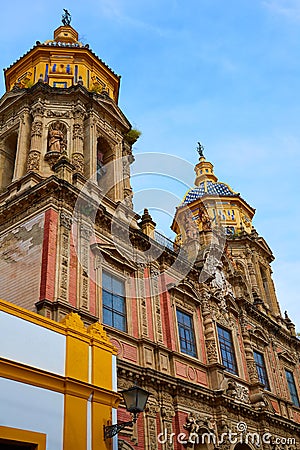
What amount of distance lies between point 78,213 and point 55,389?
7.89m

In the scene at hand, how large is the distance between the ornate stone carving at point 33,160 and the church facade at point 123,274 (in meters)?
0.05

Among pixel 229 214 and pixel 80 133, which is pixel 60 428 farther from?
pixel 229 214

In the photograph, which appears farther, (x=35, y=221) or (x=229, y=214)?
(x=229, y=214)

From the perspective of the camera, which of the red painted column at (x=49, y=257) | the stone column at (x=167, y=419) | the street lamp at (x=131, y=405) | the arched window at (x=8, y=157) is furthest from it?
the arched window at (x=8, y=157)

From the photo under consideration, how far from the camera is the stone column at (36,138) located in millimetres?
18406

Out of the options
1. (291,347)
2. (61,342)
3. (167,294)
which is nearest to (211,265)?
(167,294)

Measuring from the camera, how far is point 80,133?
20.0 metres

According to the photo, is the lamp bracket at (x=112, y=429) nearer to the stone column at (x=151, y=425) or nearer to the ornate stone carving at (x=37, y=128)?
the stone column at (x=151, y=425)

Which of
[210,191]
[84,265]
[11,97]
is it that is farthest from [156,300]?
[210,191]

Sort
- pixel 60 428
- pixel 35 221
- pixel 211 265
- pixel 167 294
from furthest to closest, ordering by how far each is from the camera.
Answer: pixel 211 265 → pixel 167 294 → pixel 35 221 → pixel 60 428

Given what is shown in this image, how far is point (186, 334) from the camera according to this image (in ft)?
61.7

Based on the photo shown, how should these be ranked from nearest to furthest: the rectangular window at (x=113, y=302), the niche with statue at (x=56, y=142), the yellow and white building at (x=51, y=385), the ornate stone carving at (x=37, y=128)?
the yellow and white building at (x=51, y=385) < the rectangular window at (x=113, y=302) < the niche with statue at (x=56, y=142) < the ornate stone carving at (x=37, y=128)

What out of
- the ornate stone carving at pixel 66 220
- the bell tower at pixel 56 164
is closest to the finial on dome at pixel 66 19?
the bell tower at pixel 56 164

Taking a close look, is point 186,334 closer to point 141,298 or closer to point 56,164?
point 141,298
